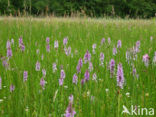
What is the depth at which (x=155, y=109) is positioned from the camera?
63.9 inches

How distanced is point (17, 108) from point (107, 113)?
2.31 feet

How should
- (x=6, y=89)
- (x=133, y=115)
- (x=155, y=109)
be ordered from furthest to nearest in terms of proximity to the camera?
(x=6, y=89), (x=155, y=109), (x=133, y=115)

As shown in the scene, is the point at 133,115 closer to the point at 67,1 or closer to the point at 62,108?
the point at 62,108

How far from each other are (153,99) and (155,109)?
23cm

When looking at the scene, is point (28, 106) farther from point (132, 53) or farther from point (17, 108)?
point (132, 53)

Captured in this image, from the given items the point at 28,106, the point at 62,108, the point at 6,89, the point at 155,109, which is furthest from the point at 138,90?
the point at 6,89

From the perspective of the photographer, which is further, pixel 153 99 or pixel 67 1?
pixel 67 1

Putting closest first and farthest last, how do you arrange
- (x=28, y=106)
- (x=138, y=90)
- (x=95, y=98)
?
1. (x=95, y=98)
2. (x=28, y=106)
3. (x=138, y=90)

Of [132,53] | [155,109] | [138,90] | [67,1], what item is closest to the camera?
[155,109]

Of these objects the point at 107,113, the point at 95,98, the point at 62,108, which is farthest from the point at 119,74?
the point at 62,108

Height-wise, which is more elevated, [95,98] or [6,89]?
[95,98]

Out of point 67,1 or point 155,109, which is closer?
point 155,109

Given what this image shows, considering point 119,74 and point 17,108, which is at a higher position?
point 119,74

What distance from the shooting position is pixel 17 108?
162 cm
